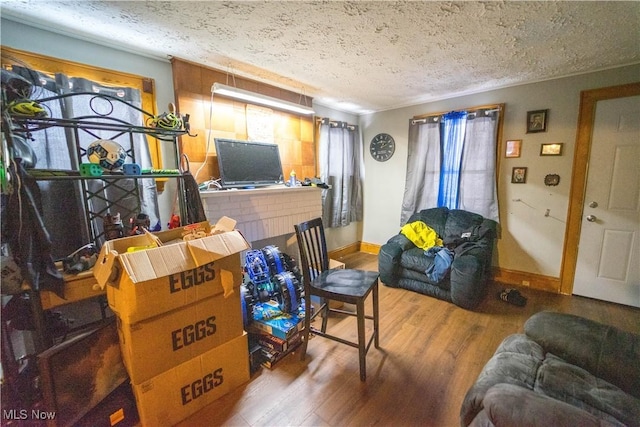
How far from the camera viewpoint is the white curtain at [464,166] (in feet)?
10.3

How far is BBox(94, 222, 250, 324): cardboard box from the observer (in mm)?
1187

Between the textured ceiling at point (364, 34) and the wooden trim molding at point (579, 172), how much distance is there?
25 cm

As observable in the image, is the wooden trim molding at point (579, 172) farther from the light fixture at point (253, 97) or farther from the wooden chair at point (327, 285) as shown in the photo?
the light fixture at point (253, 97)

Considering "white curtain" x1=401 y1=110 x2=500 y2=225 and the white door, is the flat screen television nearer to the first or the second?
"white curtain" x1=401 y1=110 x2=500 y2=225

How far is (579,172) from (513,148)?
65 cm

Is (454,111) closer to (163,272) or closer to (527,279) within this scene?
(527,279)

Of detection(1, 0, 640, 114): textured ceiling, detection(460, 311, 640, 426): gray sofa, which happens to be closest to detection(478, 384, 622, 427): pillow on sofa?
detection(460, 311, 640, 426): gray sofa

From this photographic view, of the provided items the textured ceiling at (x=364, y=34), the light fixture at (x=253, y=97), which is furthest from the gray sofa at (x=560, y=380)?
the light fixture at (x=253, y=97)

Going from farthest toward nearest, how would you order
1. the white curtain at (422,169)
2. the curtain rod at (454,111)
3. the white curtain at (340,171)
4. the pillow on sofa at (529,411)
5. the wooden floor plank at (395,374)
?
the white curtain at (340,171)
the white curtain at (422,169)
the curtain rod at (454,111)
the wooden floor plank at (395,374)
the pillow on sofa at (529,411)

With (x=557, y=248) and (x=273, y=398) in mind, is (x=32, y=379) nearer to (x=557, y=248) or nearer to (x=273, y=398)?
(x=273, y=398)

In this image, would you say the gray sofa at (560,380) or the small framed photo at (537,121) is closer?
the gray sofa at (560,380)

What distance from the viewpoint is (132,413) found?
4.51ft

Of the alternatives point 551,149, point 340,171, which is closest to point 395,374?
point 340,171

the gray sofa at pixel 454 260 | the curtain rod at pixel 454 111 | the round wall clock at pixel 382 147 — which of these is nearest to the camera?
the gray sofa at pixel 454 260
